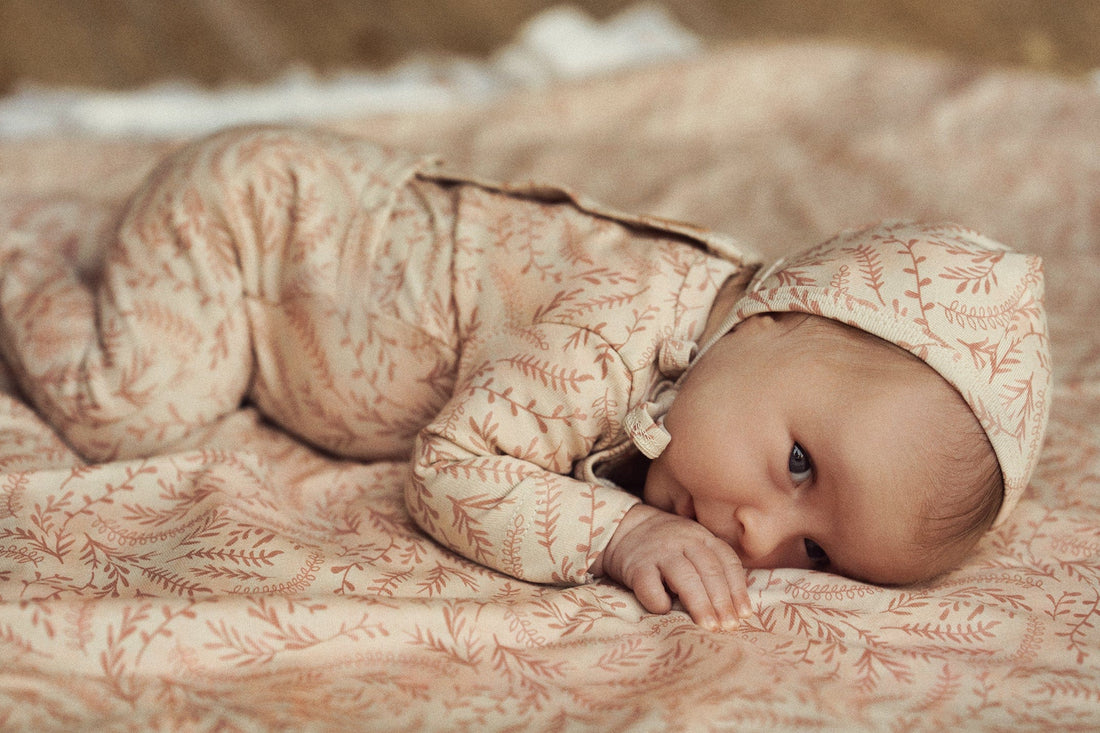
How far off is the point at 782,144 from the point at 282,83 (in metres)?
1.12

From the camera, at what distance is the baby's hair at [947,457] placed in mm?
893

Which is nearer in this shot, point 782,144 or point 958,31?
Answer: point 782,144

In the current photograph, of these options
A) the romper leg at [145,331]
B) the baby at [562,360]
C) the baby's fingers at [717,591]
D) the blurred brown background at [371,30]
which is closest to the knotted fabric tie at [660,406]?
the baby at [562,360]

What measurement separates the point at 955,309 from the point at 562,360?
0.39 metres

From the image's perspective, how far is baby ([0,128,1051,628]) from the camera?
91 cm

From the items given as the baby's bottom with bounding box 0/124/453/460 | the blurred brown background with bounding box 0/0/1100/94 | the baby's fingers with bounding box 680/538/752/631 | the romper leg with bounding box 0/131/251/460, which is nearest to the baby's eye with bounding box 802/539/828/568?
the baby's fingers with bounding box 680/538/752/631

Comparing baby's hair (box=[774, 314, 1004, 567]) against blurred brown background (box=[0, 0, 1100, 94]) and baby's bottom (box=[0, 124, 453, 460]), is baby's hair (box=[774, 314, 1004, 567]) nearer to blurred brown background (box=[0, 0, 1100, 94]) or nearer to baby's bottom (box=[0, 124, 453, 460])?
baby's bottom (box=[0, 124, 453, 460])

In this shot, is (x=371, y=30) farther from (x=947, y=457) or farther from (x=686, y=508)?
(x=947, y=457)

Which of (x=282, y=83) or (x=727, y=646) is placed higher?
(x=282, y=83)

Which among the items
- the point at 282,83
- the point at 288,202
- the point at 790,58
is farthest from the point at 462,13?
the point at 288,202

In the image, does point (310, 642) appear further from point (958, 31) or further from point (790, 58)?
point (958, 31)

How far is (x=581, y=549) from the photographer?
3.10 ft

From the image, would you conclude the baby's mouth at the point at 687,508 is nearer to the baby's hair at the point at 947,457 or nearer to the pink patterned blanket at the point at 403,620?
the pink patterned blanket at the point at 403,620

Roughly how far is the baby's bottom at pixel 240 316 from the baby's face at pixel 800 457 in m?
0.33
